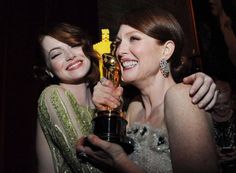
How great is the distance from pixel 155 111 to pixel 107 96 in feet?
0.88

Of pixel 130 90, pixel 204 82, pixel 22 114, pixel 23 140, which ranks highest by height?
pixel 204 82

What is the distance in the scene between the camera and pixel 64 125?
1.98 m

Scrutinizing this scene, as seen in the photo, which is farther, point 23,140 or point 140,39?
point 23,140

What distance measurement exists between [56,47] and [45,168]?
785mm

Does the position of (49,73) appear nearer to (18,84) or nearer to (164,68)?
(18,84)

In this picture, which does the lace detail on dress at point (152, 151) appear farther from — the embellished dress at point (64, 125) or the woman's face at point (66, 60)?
the woman's face at point (66, 60)

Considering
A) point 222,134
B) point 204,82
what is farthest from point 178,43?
point 222,134

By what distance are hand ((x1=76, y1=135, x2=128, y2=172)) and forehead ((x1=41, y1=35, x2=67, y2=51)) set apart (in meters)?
0.81

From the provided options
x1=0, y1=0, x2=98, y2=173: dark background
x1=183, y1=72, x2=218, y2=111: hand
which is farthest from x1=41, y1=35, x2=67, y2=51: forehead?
x1=183, y1=72, x2=218, y2=111: hand

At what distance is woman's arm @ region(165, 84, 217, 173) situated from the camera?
4.88 feet

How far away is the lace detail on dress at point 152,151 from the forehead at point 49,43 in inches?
36.0

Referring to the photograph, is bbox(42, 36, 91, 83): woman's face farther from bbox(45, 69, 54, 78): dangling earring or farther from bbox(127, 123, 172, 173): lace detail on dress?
bbox(127, 123, 172, 173): lace detail on dress

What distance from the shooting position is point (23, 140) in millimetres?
3094

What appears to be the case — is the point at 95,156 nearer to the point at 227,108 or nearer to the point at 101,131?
the point at 101,131
